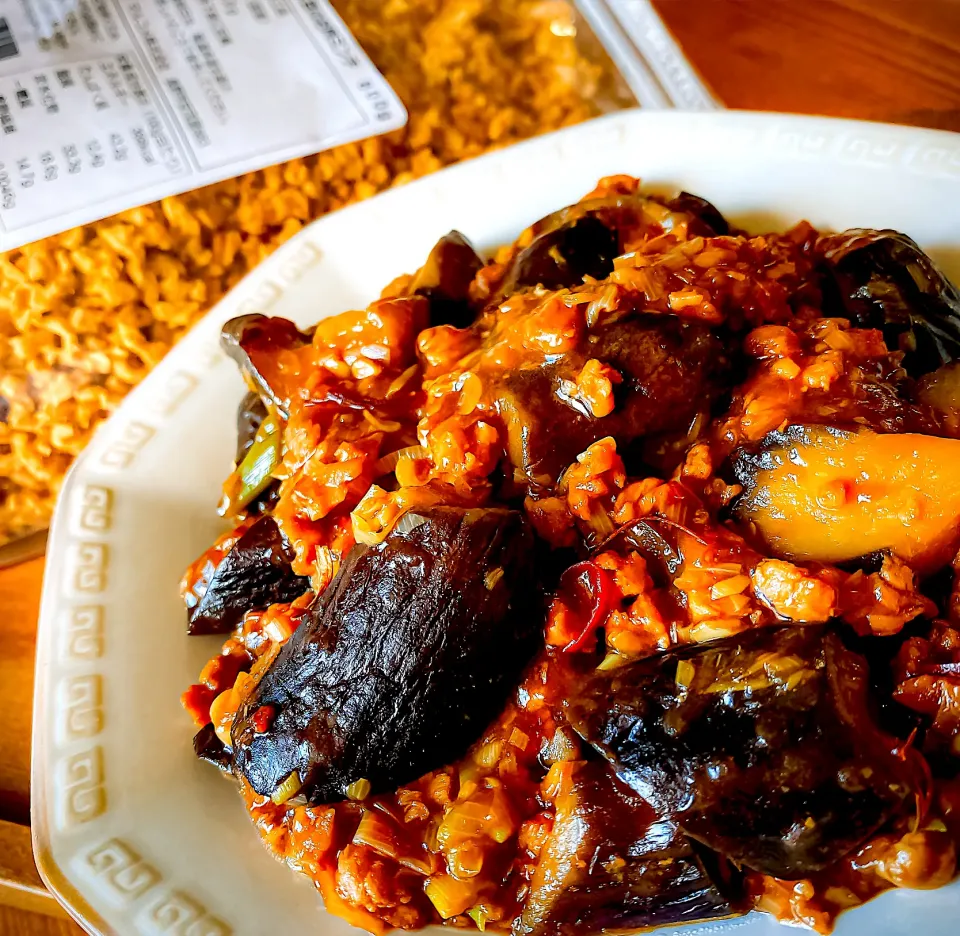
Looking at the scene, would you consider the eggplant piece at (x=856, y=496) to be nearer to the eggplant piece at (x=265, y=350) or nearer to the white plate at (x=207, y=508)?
the white plate at (x=207, y=508)

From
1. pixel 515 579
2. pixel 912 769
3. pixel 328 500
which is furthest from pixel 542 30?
pixel 912 769

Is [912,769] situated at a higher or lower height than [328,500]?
lower

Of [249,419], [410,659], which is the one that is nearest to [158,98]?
[249,419]

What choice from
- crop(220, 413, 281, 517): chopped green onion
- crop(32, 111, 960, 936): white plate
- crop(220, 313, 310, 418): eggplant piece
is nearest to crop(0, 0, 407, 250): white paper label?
crop(32, 111, 960, 936): white plate

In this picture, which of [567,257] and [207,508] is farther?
[207,508]

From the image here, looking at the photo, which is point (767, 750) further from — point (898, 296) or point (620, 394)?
point (898, 296)

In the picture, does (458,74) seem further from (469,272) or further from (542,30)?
(469,272)
